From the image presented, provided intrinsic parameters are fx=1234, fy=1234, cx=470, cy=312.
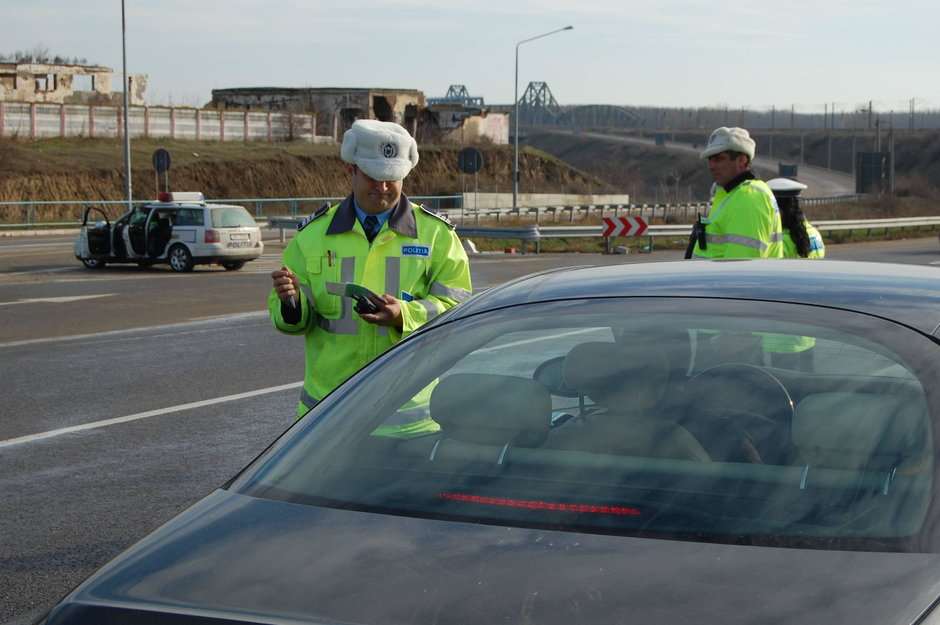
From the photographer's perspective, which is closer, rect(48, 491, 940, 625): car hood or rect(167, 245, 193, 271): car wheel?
rect(48, 491, 940, 625): car hood

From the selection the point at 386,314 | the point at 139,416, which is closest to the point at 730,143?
the point at 386,314

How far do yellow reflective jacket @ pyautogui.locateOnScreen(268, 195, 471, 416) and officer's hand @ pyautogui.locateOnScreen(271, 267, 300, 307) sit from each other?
5 cm

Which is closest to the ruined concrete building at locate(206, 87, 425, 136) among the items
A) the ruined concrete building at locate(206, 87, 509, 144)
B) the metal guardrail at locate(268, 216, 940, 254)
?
the ruined concrete building at locate(206, 87, 509, 144)

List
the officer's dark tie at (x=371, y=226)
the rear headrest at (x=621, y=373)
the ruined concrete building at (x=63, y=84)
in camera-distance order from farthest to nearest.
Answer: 1. the ruined concrete building at (x=63, y=84)
2. the officer's dark tie at (x=371, y=226)
3. the rear headrest at (x=621, y=373)

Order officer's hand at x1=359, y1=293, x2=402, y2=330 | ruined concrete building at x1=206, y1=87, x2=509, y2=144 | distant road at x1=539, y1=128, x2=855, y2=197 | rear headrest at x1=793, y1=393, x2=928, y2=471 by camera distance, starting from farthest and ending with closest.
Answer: distant road at x1=539, y1=128, x2=855, y2=197 < ruined concrete building at x1=206, y1=87, x2=509, y2=144 < officer's hand at x1=359, y1=293, x2=402, y2=330 < rear headrest at x1=793, y1=393, x2=928, y2=471

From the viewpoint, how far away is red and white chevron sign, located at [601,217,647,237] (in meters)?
28.9

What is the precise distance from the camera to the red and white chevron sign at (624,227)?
94.9ft

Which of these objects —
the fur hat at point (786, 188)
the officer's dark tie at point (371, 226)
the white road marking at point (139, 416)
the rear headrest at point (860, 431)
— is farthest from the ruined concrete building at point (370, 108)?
the rear headrest at point (860, 431)

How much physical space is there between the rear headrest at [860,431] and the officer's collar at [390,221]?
205 centimetres

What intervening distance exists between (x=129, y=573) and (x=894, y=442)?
1477 millimetres

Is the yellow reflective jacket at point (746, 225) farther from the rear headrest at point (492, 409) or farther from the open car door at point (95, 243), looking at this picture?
the open car door at point (95, 243)

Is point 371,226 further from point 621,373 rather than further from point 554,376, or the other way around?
point 621,373

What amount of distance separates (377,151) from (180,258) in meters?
19.9

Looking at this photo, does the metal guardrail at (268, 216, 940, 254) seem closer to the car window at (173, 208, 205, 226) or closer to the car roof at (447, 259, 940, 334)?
the car window at (173, 208, 205, 226)
